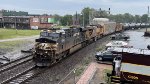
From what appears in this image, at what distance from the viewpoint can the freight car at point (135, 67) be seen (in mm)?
19552

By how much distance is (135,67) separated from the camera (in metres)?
19.8

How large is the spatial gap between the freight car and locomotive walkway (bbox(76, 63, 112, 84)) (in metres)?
Result: 3.85

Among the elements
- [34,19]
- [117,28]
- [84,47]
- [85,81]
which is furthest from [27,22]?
[85,81]

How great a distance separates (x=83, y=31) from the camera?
147ft

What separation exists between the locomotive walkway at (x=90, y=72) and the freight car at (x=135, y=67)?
3.85 meters

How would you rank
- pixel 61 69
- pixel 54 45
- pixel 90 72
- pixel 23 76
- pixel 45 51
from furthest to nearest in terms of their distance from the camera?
pixel 54 45
pixel 45 51
pixel 61 69
pixel 90 72
pixel 23 76

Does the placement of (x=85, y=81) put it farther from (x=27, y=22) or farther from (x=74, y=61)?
(x=27, y=22)

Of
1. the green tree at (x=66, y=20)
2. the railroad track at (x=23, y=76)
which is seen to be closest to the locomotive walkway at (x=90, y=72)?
the railroad track at (x=23, y=76)

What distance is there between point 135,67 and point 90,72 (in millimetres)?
7682

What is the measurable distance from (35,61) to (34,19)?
3187 inches

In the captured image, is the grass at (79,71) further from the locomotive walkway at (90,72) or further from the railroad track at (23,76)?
the railroad track at (23,76)

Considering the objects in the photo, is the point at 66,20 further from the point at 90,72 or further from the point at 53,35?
the point at 90,72

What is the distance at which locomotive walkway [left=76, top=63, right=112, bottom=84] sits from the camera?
77.5 ft

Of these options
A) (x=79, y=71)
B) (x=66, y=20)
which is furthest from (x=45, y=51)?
(x=66, y=20)
